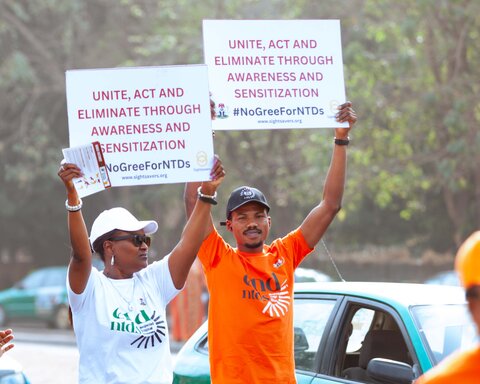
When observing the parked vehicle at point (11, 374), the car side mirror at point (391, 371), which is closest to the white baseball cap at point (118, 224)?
the car side mirror at point (391, 371)

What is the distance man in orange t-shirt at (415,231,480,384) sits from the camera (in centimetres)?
246

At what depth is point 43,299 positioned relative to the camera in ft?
83.9

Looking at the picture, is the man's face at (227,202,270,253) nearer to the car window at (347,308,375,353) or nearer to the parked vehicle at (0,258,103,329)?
the car window at (347,308,375,353)

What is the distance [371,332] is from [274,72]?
1.60 meters

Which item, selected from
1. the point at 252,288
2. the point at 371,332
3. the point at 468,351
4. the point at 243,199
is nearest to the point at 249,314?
the point at 252,288

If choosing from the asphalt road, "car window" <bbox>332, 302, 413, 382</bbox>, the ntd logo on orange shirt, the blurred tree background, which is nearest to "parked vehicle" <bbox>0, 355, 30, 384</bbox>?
"car window" <bbox>332, 302, 413, 382</bbox>

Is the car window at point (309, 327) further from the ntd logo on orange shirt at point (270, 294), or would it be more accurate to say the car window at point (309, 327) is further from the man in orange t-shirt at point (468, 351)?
the man in orange t-shirt at point (468, 351)

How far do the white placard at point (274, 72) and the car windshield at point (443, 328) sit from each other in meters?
1.14

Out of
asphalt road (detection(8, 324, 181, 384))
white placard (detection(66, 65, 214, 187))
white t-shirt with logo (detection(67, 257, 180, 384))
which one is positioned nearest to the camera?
white t-shirt with logo (detection(67, 257, 180, 384))

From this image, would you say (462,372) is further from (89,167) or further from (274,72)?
(274,72)

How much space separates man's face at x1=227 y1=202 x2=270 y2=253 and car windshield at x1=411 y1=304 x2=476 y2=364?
104 cm

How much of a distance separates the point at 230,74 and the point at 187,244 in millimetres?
1181

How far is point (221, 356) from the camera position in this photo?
5.08m

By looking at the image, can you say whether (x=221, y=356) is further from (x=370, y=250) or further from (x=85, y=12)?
(x=370, y=250)
